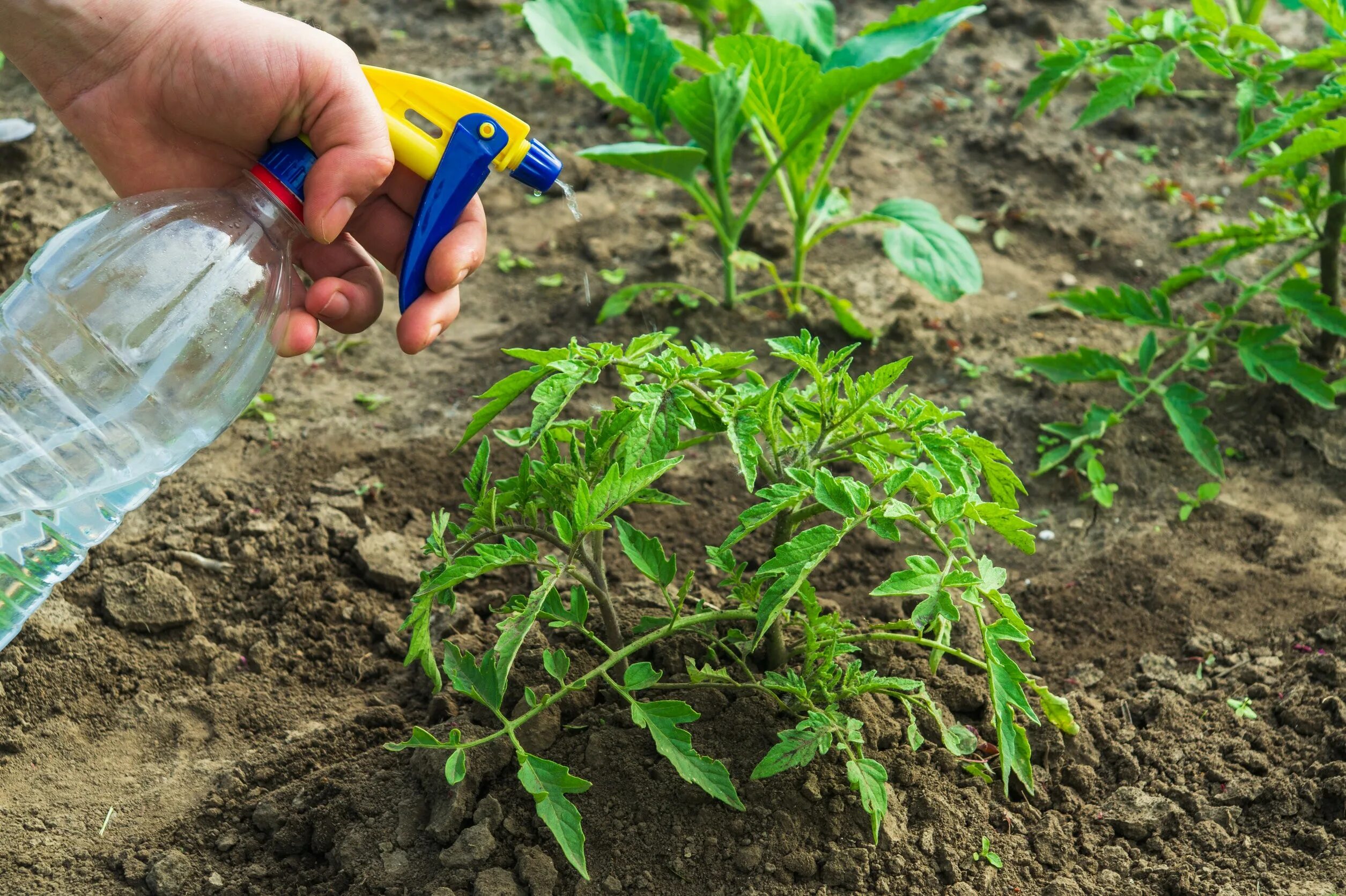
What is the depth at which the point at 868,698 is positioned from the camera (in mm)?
2102

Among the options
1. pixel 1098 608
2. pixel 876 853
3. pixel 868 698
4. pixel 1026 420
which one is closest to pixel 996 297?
A: pixel 1026 420

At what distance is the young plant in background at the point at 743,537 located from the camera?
171 cm

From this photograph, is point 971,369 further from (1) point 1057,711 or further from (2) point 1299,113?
(1) point 1057,711

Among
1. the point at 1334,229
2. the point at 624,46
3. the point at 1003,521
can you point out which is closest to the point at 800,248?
the point at 624,46

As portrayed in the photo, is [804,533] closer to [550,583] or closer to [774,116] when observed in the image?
[550,583]

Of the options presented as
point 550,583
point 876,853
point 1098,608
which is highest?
point 550,583

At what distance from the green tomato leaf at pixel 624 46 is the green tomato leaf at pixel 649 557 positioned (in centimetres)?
177

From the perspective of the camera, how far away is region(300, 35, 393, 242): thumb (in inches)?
77.5

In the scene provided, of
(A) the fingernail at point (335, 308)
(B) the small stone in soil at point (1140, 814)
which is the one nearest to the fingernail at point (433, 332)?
(A) the fingernail at point (335, 308)

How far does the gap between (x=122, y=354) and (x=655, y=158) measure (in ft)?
4.81

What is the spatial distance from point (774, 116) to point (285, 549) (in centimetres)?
171

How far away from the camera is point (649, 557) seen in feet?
6.31

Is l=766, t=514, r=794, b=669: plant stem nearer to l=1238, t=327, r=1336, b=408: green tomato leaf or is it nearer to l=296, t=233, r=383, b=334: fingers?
l=296, t=233, r=383, b=334: fingers

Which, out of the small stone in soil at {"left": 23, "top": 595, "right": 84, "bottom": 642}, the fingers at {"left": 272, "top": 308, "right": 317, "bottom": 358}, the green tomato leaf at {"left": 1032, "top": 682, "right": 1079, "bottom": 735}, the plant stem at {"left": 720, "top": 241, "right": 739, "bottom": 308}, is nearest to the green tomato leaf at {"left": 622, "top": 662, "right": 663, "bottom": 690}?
the green tomato leaf at {"left": 1032, "top": 682, "right": 1079, "bottom": 735}
